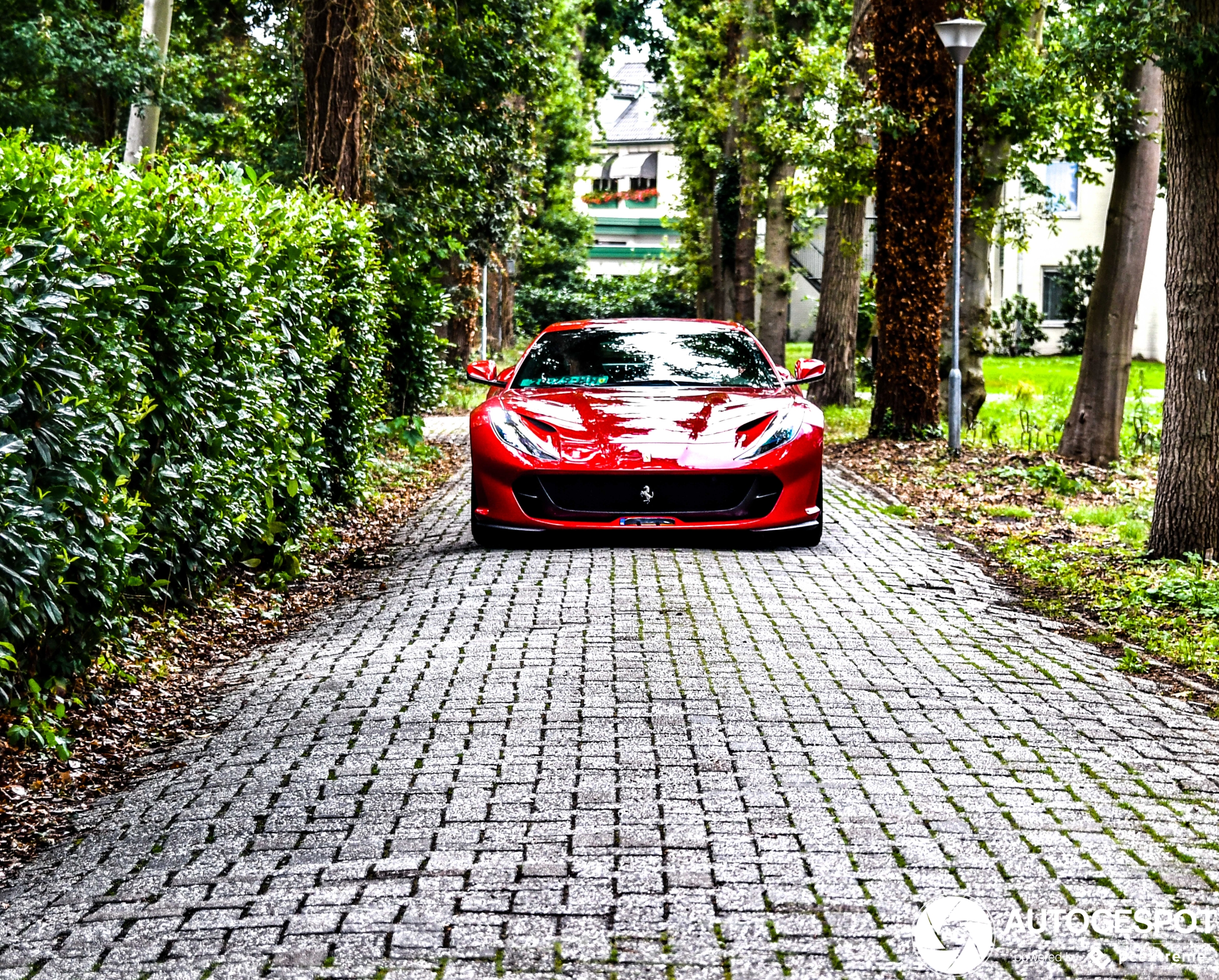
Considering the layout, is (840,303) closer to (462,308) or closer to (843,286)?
(843,286)

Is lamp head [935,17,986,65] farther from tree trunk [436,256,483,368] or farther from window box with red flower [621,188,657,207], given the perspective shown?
window box with red flower [621,188,657,207]

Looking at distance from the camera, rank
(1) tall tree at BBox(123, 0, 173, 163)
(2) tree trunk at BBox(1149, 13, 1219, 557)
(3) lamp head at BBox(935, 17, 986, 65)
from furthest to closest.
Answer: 1. (1) tall tree at BBox(123, 0, 173, 163)
2. (3) lamp head at BBox(935, 17, 986, 65)
3. (2) tree trunk at BBox(1149, 13, 1219, 557)

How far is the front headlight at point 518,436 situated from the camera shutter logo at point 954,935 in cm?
595

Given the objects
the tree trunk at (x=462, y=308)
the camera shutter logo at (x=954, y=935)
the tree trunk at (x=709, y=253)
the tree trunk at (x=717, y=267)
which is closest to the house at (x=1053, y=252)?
the tree trunk at (x=709, y=253)

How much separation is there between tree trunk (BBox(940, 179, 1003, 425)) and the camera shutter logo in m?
16.3

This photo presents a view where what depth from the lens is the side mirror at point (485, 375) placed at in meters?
10.8

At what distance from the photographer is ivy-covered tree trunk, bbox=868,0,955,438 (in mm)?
18781

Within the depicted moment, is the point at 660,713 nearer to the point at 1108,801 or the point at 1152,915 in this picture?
the point at 1108,801

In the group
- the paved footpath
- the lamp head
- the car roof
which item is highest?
the lamp head

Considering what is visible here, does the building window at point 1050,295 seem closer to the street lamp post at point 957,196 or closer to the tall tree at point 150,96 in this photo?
the street lamp post at point 957,196

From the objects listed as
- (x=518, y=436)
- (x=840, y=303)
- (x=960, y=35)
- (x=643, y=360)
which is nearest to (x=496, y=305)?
(x=840, y=303)

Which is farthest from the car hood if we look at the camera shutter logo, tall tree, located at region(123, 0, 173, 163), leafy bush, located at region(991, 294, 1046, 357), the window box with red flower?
the window box with red flower

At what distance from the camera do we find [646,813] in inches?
189

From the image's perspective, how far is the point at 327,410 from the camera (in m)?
10.9
